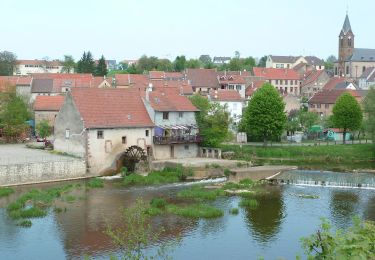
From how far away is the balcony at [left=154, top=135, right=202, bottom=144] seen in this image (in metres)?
49.3

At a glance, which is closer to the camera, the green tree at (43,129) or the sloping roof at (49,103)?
the green tree at (43,129)

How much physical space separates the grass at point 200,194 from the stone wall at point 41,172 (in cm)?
1048

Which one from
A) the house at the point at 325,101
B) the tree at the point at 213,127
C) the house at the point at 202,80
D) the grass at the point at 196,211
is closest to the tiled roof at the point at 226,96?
the house at the point at 325,101

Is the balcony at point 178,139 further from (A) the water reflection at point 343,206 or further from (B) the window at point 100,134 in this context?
(A) the water reflection at point 343,206

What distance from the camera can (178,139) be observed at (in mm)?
50438

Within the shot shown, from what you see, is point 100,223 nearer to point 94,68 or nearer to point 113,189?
point 113,189

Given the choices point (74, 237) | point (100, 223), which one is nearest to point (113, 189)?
point (100, 223)

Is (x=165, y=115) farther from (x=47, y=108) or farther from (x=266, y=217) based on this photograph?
(x=266, y=217)

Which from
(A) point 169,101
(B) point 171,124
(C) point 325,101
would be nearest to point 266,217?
(B) point 171,124

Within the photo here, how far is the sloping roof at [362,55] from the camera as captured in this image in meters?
128

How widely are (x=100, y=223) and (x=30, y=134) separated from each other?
35431 millimetres

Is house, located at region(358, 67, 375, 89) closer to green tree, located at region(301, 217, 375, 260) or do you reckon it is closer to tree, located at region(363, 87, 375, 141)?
tree, located at region(363, 87, 375, 141)

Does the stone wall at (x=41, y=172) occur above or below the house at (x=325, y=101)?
below

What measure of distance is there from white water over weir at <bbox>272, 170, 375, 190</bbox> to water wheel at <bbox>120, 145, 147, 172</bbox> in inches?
448
